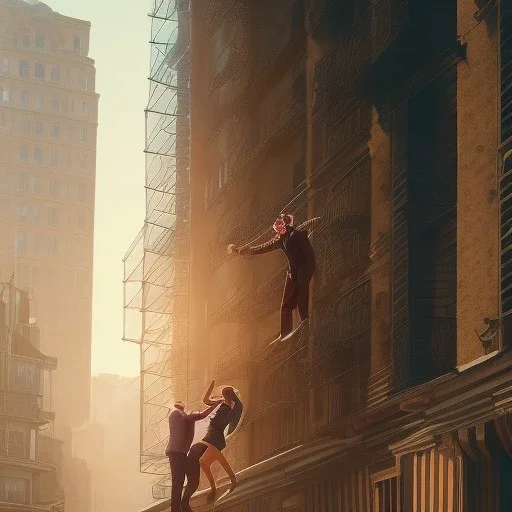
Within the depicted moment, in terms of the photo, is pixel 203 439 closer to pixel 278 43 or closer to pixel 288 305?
pixel 288 305

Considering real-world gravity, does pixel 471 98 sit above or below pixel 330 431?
above

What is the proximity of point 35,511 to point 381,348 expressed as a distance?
4954 cm

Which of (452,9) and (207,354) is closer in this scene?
(452,9)

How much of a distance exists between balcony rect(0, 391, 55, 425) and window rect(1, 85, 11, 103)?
1861 inches

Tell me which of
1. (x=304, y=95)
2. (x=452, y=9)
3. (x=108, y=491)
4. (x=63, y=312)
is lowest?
(x=452, y=9)

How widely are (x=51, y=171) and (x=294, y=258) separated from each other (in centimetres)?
9028

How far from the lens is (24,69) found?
11475 cm

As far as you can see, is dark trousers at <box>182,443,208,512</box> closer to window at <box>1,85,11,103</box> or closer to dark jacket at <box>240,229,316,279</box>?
dark jacket at <box>240,229,316,279</box>

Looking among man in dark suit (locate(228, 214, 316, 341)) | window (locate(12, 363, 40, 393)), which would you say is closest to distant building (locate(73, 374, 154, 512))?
window (locate(12, 363, 40, 393))

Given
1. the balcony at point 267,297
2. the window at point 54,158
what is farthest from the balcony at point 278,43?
the window at point 54,158

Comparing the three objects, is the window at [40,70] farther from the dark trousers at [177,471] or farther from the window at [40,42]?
the dark trousers at [177,471]

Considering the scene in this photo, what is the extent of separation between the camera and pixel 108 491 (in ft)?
321

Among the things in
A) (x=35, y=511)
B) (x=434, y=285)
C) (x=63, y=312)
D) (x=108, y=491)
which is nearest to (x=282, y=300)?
(x=434, y=285)

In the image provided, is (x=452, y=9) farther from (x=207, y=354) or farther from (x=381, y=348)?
(x=207, y=354)
